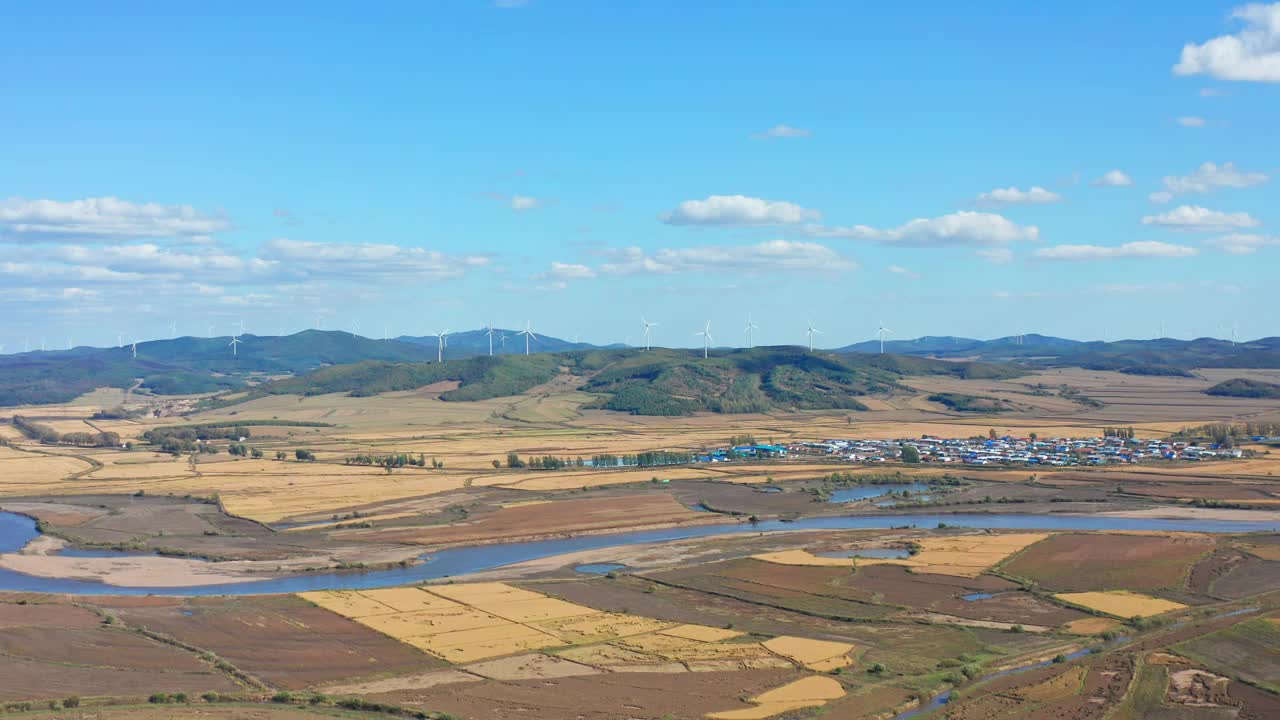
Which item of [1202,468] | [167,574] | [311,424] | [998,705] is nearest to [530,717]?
[998,705]

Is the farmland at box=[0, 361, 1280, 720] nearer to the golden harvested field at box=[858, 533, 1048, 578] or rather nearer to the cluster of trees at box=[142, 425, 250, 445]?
the golden harvested field at box=[858, 533, 1048, 578]

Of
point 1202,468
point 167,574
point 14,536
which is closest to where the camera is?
point 167,574

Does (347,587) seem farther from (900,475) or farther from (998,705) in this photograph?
(900,475)

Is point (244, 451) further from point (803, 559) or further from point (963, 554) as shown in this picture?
point (963, 554)

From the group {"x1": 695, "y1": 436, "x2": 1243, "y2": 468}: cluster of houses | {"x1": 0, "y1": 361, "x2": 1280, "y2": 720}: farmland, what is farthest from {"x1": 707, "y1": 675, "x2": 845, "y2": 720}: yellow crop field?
{"x1": 695, "y1": 436, "x2": 1243, "y2": 468}: cluster of houses

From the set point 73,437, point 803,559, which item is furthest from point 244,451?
point 803,559

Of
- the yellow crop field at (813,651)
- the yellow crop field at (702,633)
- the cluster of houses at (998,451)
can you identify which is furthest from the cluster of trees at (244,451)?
the yellow crop field at (813,651)
